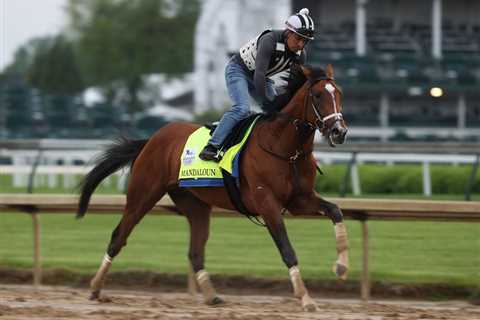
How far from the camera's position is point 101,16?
196 feet

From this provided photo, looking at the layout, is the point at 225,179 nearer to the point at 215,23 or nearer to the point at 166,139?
the point at 166,139

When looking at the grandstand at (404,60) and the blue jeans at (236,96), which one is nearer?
the blue jeans at (236,96)

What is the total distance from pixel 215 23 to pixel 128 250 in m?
33.2

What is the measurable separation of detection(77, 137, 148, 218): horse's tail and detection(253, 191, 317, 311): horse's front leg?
1.89 m

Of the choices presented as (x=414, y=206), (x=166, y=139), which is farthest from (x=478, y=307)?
(x=166, y=139)

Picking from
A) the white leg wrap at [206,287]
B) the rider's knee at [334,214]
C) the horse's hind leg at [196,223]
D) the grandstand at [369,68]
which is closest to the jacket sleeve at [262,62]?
the rider's knee at [334,214]

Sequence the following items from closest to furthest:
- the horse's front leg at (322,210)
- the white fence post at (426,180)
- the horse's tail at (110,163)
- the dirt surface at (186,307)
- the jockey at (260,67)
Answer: the dirt surface at (186,307)
the horse's front leg at (322,210)
the jockey at (260,67)
the horse's tail at (110,163)
the white fence post at (426,180)

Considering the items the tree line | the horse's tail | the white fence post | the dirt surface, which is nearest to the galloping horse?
the horse's tail

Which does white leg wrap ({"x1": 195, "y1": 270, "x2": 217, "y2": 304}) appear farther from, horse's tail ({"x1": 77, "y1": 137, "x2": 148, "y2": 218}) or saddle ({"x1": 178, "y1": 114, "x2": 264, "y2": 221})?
horse's tail ({"x1": 77, "y1": 137, "x2": 148, "y2": 218})

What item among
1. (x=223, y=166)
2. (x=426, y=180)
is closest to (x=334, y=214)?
(x=223, y=166)

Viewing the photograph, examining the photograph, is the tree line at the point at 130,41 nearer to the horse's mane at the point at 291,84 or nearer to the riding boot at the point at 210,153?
the riding boot at the point at 210,153

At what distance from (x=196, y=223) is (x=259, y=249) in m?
3.11

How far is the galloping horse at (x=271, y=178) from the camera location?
8.08m

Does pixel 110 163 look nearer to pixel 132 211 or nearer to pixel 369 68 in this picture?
pixel 132 211
